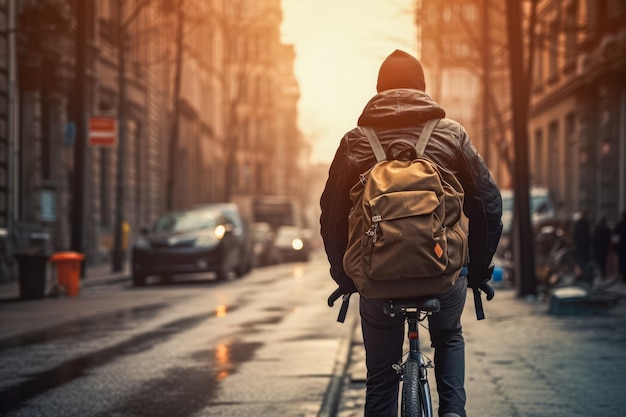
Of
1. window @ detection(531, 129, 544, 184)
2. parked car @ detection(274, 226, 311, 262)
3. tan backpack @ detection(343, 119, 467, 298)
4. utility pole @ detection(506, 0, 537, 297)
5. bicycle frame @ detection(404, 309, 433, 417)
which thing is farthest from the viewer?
parked car @ detection(274, 226, 311, 262)

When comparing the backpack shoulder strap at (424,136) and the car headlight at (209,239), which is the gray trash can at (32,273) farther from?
the backpack shoulder strap at (424,136)

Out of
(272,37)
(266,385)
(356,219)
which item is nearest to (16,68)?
(266,385)

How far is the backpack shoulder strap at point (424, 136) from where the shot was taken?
14.5ft

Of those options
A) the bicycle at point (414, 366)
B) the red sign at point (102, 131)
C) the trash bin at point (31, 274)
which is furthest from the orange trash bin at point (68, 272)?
the bicycle at point (414, 366)

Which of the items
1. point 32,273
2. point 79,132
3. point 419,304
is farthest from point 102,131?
point 419,304

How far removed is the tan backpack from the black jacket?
0.67 feet

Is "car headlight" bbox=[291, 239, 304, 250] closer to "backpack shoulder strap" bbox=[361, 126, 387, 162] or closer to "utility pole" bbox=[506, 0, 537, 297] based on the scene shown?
"utility pole" bbox=[506, 0, 537, 297]

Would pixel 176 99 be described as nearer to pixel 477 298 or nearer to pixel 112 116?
pixel 112 116

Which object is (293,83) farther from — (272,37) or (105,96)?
(105,96)

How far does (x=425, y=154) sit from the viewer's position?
4.48 m

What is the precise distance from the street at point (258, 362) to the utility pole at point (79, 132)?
7.26 m

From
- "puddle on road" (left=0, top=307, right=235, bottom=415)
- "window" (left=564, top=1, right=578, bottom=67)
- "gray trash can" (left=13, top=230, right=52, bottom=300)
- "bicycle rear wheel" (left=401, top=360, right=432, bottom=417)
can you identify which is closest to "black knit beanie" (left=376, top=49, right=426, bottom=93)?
"bicycle rear wheel" (left=401, top=360, right=432, bottom=417)

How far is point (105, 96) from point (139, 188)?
6.12m

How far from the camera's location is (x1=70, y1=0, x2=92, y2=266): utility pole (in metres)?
23.7
